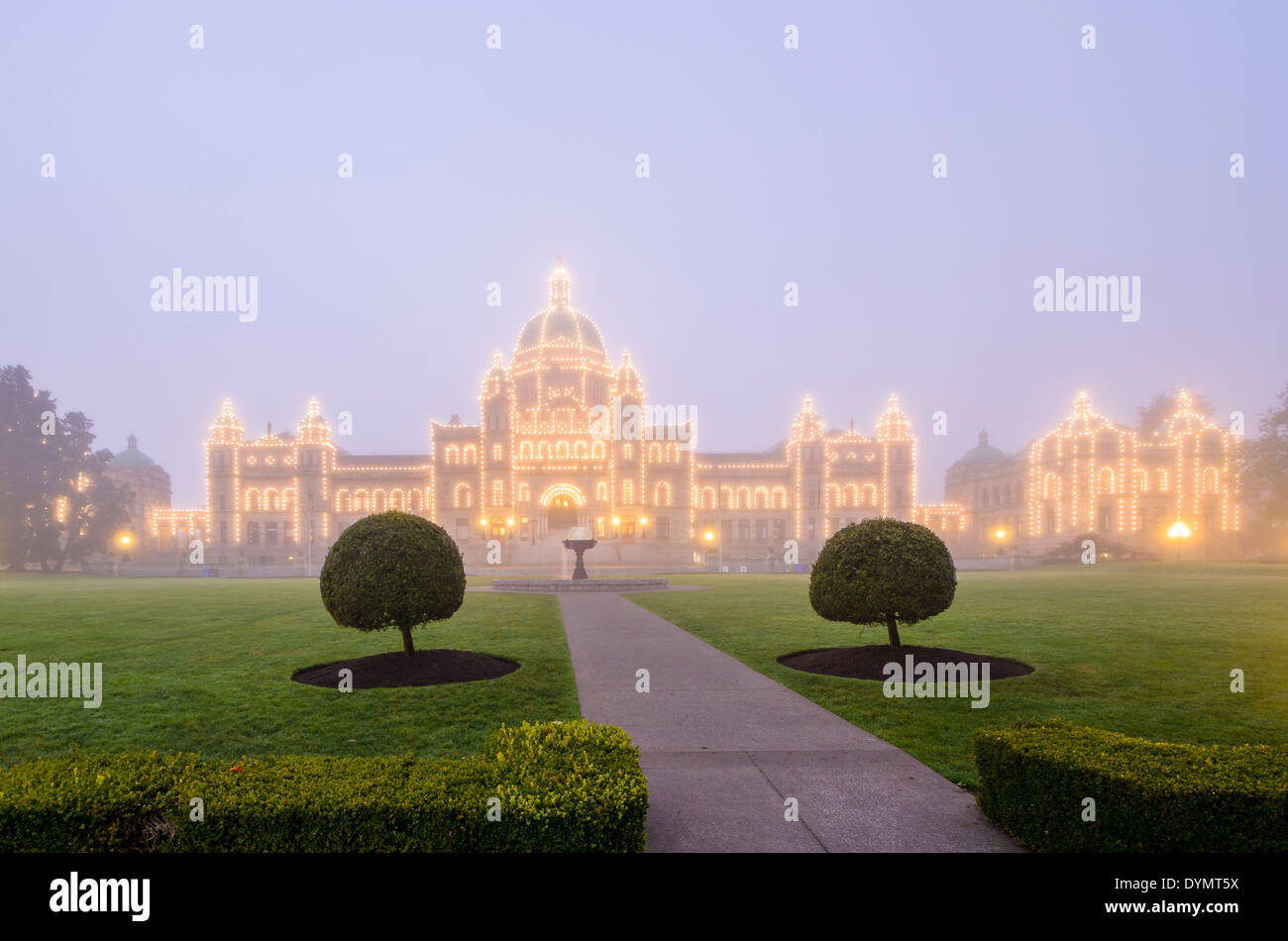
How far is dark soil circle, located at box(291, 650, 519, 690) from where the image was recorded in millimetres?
12266

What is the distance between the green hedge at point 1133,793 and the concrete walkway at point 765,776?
0.40m

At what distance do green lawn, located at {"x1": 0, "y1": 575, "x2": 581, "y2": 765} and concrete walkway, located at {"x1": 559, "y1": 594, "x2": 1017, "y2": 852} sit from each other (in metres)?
1.60

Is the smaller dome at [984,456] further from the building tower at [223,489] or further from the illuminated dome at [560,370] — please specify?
the building tower at [223,489]

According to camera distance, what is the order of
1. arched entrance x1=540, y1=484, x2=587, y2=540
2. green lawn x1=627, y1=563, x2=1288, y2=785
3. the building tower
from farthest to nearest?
1. the building tower
2. arched entrance x1=540, y1=484, x2=587, y2=540
3. green lawn x1=627, y1=563, x2=1288, y2=785

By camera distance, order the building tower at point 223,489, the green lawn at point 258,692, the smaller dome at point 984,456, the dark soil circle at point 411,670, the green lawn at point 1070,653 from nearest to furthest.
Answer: the green lawn at point 258,692
the green lawn at point 1070,653
the dark soil circle at point 411,670
the building tower at point 223,489
the smaller dome at point 984,456

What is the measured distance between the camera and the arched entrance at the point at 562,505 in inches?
3196

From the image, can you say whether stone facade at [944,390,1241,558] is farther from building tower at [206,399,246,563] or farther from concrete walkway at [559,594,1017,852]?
building tower at [206,399,246,563]

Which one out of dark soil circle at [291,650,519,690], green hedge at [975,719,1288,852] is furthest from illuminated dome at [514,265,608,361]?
green hedge at [975,719,1288,852]

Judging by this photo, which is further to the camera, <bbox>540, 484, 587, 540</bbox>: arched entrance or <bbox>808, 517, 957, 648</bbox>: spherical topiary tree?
<bbox>540, 484, 587, 540</bbox>: arched entrance

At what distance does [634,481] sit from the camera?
83375 mm

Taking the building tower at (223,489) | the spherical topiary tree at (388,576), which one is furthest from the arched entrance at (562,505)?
the spherical topiary tree at (388,576)

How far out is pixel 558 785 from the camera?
511 cm

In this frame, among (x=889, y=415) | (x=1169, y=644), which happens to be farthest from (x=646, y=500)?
(x=1169, y=644)
